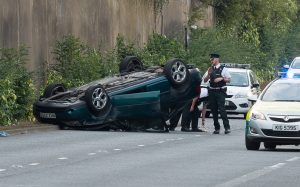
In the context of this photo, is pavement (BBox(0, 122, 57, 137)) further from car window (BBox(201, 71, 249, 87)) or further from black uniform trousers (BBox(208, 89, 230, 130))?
car window (BBox(201, 71, 249, 87))

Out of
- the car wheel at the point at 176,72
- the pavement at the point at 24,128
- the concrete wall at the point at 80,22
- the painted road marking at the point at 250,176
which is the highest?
the concrete wall at the point at 80,22

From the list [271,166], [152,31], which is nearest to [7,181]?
[271,166]

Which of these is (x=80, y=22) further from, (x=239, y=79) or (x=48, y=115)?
(x=48, y=115)

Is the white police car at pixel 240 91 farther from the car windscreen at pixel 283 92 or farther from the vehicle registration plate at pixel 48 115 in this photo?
the car windscreen at pixel 283 92

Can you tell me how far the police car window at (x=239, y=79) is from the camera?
133 feet

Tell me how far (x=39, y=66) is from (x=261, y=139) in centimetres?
1483

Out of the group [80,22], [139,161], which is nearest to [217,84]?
[139,161]

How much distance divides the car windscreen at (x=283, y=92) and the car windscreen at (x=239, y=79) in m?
16.1

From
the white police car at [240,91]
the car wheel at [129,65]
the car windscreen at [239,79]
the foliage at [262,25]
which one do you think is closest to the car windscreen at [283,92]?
the car wheel at [129,65]

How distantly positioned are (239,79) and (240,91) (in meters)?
1.08

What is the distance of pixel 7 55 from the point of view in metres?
33.1

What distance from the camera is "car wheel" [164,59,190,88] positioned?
30188 mm

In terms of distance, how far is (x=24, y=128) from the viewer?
29.4m

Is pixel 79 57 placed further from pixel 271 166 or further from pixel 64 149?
pixel 271 166
